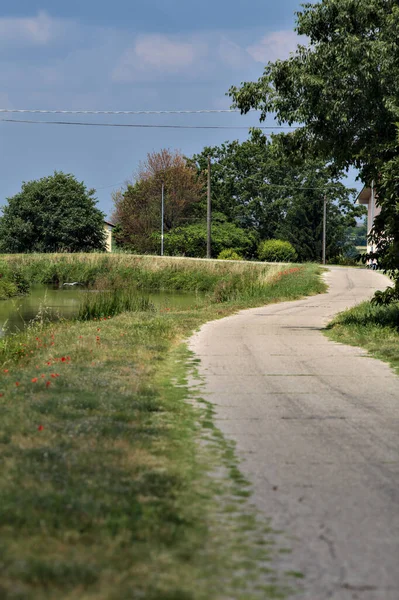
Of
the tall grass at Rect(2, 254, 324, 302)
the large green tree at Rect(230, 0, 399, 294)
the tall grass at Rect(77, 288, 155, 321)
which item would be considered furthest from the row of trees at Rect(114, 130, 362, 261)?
the large green tree at Rect(230, 0, 399, 294)

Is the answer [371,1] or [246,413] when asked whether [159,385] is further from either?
[371,1]

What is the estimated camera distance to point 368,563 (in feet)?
14.4

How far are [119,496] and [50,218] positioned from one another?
6957 centimetres

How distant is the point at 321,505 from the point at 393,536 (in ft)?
2.22

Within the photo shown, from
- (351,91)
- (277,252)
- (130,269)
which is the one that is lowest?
(130,269)

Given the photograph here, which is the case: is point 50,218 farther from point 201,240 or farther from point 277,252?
point 277,252

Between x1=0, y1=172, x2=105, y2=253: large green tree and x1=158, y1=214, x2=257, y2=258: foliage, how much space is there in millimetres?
7890

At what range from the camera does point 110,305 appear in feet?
84.1

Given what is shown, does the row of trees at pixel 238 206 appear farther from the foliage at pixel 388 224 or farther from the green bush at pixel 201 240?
the foliage at pixel 388 224

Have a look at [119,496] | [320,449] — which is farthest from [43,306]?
Answer: [119,496]

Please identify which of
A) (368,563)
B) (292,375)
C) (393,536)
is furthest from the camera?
(292,375)

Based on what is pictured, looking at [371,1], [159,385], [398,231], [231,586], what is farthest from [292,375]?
[371,1]

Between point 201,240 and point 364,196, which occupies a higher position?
point 364,196

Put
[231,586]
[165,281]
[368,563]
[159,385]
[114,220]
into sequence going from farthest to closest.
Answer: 1. [114,220]
2. [165,281]
3. [159,385]
4. [368,563]
5. [231,586]
